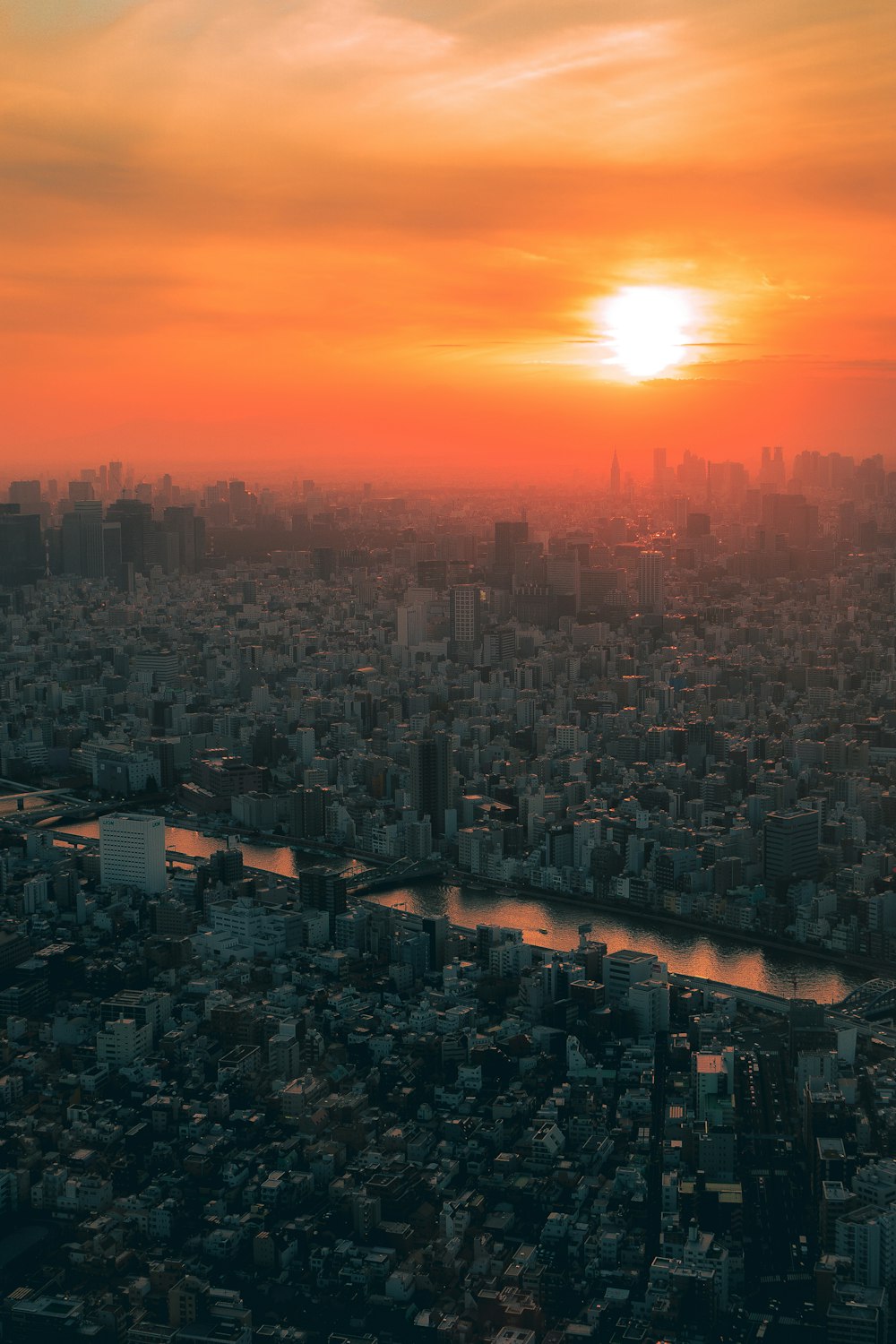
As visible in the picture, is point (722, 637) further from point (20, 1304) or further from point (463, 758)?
point (20, 1304)

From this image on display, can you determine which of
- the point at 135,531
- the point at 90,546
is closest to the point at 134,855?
the point at 90,546

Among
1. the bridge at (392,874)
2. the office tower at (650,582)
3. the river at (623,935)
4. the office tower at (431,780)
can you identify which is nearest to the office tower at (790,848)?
the river at (623,935)

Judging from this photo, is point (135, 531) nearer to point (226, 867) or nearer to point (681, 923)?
point (226, 867)

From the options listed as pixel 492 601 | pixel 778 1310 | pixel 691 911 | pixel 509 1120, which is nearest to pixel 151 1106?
pixel 509 1120

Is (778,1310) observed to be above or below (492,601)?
below

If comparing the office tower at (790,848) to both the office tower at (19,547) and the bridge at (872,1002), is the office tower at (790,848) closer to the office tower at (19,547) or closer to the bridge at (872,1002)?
the bridge at (872,1002)
